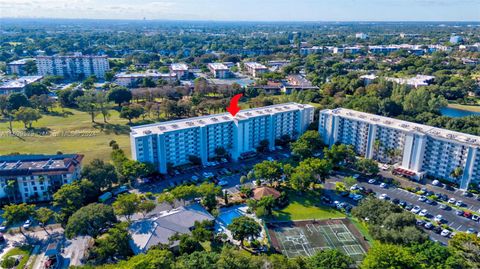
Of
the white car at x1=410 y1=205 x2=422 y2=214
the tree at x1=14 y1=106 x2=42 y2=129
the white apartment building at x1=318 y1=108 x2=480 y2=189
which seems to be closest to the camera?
the white car at x1=410 y1=205 x2=422 y2=214

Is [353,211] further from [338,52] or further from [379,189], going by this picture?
[338,52]

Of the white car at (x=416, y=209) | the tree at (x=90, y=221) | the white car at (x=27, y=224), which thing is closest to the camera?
the tree at (x=90, y=221)

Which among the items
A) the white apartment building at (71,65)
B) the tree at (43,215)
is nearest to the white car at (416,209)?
the tree at (43,215)

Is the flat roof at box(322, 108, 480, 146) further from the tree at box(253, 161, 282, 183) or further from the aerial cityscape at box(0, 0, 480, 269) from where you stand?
the tree at box(253, 161, 282, 183)

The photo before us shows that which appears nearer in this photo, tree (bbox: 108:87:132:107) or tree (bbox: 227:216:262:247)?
tree (bbox: 227:216:262:247)

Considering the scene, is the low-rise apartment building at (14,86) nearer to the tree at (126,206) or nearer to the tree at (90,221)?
the tree at (126,206)

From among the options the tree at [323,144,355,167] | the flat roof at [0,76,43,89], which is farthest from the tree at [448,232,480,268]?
the flat roof at [0,76,43,89]

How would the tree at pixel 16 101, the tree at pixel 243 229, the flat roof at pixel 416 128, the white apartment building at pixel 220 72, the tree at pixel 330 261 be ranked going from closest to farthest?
the tree at pixel 330 261 < the tree at pixel 243 229 < the flat roof at pixel 416 128 < the tree at pixel 16 101 < the white apartment building at pixel 220 72

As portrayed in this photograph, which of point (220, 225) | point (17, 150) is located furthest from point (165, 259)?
Answer: point (17, 150)
